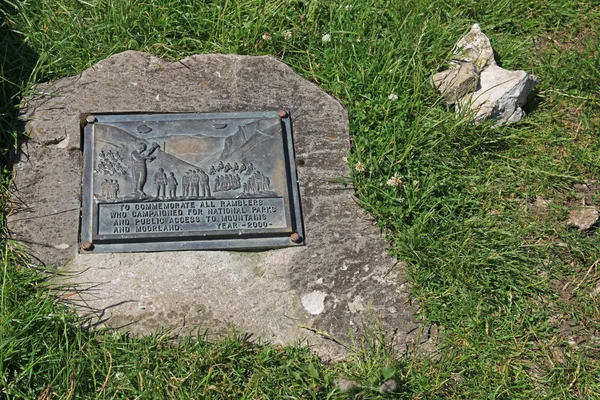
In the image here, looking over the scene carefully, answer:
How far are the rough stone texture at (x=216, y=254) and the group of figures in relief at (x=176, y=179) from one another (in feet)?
0.57

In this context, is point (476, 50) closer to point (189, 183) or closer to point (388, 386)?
point (189, 183)

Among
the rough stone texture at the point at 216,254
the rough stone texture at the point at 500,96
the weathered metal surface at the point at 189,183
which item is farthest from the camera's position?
the rough stone texture at the point at 500,96

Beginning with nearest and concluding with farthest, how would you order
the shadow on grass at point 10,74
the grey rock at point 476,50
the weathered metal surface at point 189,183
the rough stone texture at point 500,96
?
the weathered metal surface at point 189,183
the shadow on grass at point 10,74
the rough stone texture at point 500,96
the grey rock at point 476,50

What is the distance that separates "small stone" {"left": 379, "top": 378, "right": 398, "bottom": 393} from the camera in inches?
112

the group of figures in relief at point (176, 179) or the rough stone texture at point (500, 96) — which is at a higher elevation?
the rough stone texture at point (500, 96)

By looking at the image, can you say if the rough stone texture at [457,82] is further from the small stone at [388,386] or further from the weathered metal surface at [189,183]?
the small stone at [388,386]

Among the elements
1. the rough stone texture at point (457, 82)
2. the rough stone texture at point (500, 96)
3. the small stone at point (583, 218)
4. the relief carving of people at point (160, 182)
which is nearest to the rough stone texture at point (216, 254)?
the relief carving of people at point (160, 182)

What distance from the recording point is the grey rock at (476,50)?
391 cm

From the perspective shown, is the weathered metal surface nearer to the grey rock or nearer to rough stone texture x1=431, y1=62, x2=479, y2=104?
rough stone texture x1=431, y1=62, x2=479, y2=104

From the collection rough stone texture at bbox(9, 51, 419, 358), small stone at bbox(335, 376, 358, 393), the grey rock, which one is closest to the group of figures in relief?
rough stone texture at bbox(9, 51, 419, 358)

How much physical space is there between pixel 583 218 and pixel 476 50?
1173mm

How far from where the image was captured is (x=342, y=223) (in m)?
3.32

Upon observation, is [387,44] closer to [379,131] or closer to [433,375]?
[379,131]

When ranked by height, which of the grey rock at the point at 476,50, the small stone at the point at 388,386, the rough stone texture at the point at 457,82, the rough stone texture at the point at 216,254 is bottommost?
the small stone at the point at 388,386
